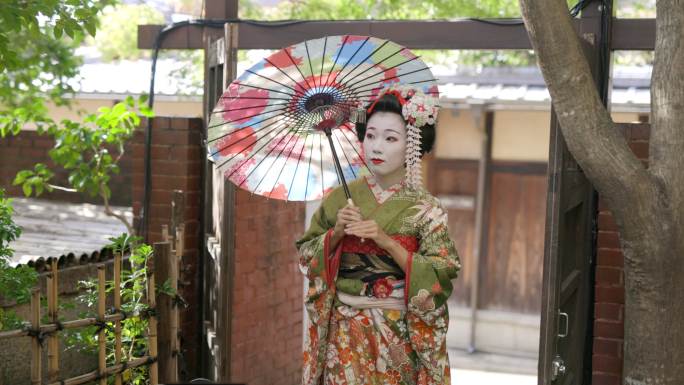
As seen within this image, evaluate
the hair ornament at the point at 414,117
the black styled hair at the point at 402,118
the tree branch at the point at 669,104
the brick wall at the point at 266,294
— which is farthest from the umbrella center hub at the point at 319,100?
the brick wall at the point at 266,294

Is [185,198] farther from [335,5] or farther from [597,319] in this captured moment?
[335,5]

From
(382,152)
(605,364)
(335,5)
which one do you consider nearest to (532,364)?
(335,5)

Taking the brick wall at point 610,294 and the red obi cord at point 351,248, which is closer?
the red obi cord at point 351,248

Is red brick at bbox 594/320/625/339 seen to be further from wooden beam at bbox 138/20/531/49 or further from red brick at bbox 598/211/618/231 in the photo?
wooden beam at bbox 138/20/531/49

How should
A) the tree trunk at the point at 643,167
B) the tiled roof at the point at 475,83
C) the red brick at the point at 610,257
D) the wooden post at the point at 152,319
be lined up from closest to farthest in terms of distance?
the tree trunk at the point at 643,167 → the wooden post at the point at 152,319 → the red brick at the point at 610,257 → the tiled roof at the point at 475,83

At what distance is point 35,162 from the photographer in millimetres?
8375

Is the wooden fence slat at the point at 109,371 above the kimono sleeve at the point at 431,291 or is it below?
below

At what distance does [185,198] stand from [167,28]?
104 cm

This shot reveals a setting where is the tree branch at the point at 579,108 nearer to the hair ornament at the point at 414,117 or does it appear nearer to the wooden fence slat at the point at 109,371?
the hair ornament at the point at 414,117

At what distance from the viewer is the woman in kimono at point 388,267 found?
3.54 meters

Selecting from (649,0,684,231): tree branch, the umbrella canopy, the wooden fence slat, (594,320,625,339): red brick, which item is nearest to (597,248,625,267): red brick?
(594,320,625,339): red brick

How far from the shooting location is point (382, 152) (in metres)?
3.57

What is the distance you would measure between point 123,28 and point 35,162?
3.32 metres

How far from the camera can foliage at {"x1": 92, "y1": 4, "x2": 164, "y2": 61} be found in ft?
36.7
